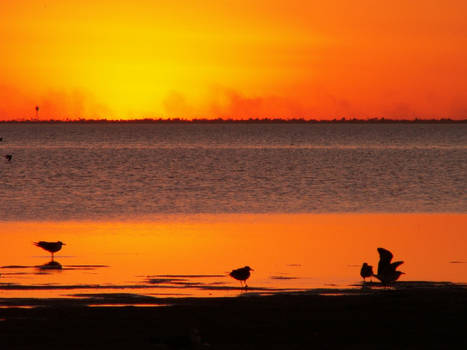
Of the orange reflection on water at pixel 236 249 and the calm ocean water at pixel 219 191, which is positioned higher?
the calm ocean water at pixel 219 191

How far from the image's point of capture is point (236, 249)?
2683 centimetres

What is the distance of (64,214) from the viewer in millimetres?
41125

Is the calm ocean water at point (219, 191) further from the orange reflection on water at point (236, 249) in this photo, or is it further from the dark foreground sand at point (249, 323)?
the dark foreground sand at point (249, 323)

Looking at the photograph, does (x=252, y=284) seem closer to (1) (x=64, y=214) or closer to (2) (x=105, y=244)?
(2) (x=105, y=244)

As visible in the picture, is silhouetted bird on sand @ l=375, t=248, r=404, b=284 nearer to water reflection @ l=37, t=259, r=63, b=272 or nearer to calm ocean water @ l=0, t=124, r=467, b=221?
water reflection @ l=37, t=259, r=63, b=272

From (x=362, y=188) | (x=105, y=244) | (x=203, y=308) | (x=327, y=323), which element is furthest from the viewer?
(x=362, y=188)

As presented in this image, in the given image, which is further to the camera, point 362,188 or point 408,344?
point 362,188

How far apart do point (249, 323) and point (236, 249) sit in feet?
40.3

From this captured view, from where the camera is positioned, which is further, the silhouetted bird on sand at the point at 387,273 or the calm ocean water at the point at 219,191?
the calm ocean water at the point at 219,191

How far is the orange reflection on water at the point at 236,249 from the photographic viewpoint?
2128 centimetres

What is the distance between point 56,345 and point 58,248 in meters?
12.2

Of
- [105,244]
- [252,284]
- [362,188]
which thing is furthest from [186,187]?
[252,284]

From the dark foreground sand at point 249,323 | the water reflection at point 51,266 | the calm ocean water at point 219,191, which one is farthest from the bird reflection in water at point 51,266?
the calm ocean water at point 219,191

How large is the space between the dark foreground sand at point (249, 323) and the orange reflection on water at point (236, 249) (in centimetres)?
264
